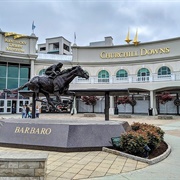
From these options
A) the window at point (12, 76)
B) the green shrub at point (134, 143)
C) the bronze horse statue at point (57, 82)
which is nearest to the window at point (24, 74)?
the window at point (12, 76)

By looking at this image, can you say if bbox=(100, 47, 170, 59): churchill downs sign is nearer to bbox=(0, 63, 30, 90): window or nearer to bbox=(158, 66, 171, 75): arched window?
bbox=(158, 66, 171, 75): arched window

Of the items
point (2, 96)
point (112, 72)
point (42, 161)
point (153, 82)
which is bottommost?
point (42, 161)

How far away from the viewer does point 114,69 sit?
114 feet

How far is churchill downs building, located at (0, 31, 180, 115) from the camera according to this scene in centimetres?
3066

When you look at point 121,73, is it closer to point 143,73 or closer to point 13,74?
point 143,73

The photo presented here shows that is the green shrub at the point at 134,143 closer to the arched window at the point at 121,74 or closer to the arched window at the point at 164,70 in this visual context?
the arched window at the point at 164,70

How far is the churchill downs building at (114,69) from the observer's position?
30.7m

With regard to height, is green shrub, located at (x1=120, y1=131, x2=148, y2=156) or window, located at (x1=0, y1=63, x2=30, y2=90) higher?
window, located at (x1=0, y1=63, x2=30, y2=90)

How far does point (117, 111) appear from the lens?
33.1 metres

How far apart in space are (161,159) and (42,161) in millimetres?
4346

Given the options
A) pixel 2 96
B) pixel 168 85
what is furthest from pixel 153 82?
pixel 2 96

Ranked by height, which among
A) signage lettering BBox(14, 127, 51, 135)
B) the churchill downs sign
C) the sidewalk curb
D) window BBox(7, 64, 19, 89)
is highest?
the churchill downs sign

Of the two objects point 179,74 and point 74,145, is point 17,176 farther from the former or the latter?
point 179,74

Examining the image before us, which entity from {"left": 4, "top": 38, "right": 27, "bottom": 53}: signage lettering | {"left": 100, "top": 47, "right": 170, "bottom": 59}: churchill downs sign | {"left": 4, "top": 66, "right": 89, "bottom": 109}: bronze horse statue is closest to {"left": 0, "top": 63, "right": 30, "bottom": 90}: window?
{"left": 4, "top": 38, "right": 27, "bottom": 53}: signage lettering
